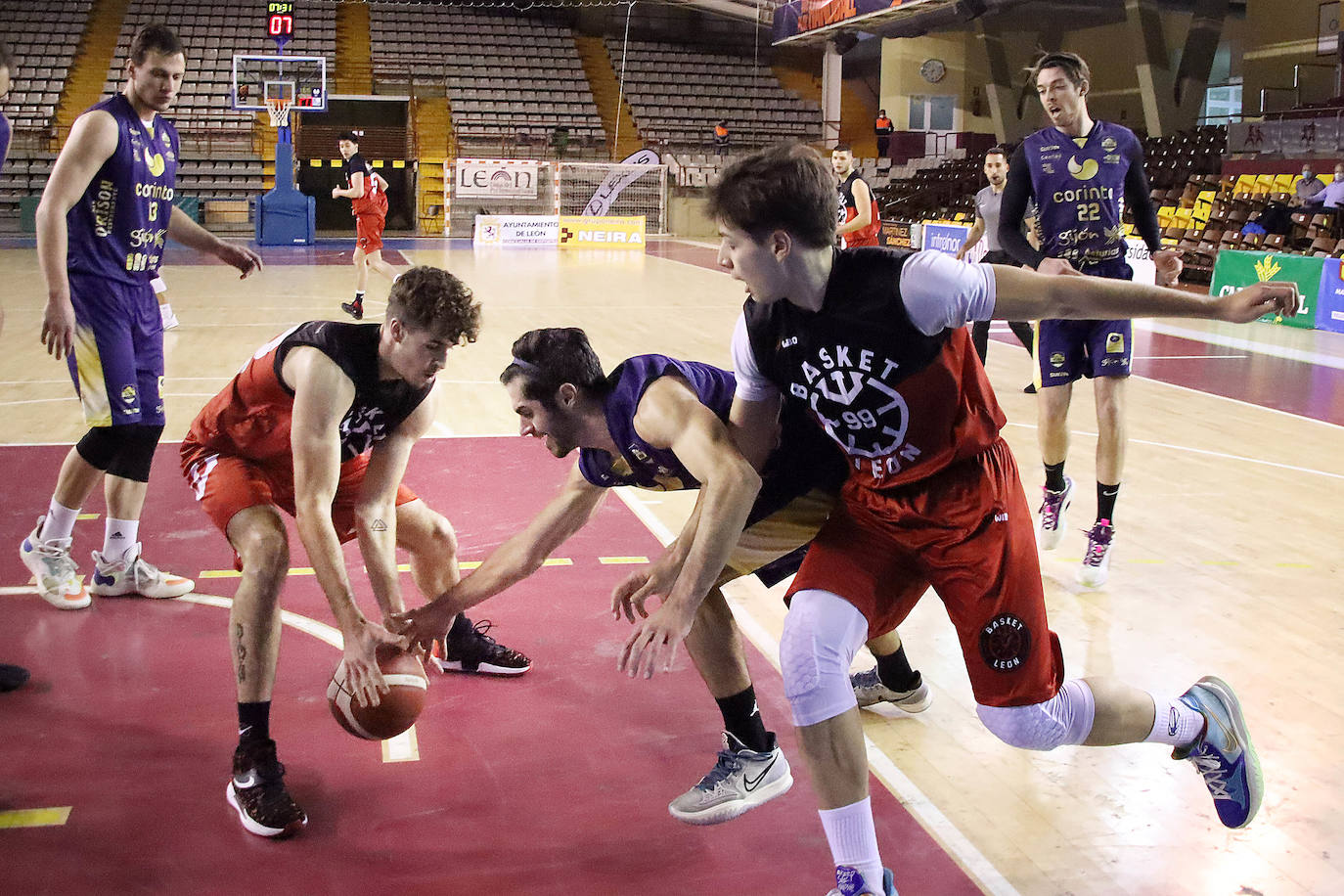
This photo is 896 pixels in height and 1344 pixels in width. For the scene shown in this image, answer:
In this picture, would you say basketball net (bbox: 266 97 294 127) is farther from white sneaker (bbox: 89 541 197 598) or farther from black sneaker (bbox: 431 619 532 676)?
black sneaker (bbox: 431 619 532 676)

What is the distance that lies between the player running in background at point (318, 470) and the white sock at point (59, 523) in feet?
3.77

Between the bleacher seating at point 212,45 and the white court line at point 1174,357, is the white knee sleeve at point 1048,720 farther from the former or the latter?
the bleacher seating at point 212,45

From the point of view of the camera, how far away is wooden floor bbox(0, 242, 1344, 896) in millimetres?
2965

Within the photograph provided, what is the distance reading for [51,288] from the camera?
13.9 feet

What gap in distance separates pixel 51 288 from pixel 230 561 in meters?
1.34

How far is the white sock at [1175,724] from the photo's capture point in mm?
2918

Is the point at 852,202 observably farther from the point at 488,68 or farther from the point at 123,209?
the point at 488,68

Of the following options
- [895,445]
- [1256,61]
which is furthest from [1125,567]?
[1256,61]

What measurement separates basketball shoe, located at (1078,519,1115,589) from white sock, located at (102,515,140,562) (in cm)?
368

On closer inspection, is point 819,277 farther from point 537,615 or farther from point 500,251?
point 500,251

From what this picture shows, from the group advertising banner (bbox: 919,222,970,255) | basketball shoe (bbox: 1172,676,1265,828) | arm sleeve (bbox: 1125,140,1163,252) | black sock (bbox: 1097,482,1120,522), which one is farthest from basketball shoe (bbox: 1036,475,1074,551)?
advertising banner (bbox: 919,222,970,255)

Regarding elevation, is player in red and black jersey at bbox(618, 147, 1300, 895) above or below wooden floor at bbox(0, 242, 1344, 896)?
above

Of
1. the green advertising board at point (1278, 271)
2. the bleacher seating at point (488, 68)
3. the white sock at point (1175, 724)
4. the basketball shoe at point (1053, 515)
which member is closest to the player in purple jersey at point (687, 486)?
the white sock at point (1175, 724)

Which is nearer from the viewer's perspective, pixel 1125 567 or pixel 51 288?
pixel 51 288
